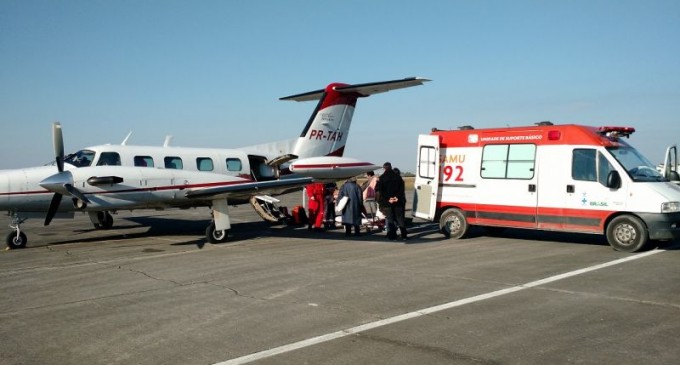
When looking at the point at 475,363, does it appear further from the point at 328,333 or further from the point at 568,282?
the point at 568,282

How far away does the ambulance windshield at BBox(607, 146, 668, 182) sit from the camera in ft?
34.1

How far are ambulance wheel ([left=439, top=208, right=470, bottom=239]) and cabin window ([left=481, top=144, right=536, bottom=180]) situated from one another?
114 cm

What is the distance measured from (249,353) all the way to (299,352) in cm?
44

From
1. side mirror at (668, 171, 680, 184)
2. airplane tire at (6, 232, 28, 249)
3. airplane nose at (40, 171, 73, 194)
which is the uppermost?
side mirror at (668, 171, 680, 184)

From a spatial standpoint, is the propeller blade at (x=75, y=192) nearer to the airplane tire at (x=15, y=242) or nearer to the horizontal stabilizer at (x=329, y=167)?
the airplane tire at (x=15, y=242)

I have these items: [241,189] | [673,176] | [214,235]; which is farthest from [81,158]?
[673,176]

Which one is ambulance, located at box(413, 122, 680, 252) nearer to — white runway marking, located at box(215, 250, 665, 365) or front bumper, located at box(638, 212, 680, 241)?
front bumper, located at box(638, 212, 680, 241)

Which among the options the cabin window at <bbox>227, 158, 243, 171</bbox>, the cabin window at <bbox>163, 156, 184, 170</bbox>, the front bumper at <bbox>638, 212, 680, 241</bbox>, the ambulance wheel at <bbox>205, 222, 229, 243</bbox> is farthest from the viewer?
the cabin window at <bbox>227, 158, 243, 171</bbox>

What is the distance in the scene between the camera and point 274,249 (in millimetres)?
11531

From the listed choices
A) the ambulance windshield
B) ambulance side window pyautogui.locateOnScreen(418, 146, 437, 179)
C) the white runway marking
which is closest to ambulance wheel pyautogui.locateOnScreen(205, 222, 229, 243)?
ambulance side window pyautogui.locateOnScreen(418, 146, 437, 179)

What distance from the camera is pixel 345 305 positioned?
6.37 m

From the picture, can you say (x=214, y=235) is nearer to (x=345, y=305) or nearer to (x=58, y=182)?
(x=58, y=182)

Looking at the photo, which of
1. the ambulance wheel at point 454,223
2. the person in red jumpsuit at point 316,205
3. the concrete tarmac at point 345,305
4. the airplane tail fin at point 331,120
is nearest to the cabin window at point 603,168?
the concrete tarmac at point 345,305

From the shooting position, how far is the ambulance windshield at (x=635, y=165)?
10398mm
